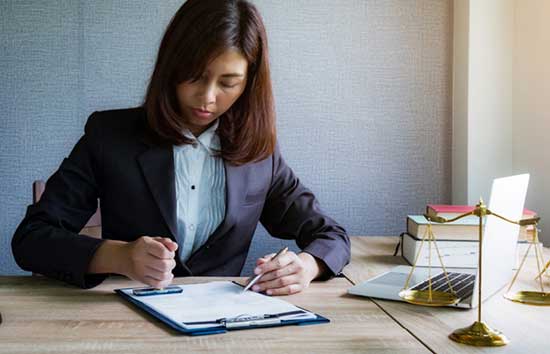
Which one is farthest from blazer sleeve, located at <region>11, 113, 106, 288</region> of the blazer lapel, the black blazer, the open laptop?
the open laptop

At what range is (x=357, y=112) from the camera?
2.57 meters

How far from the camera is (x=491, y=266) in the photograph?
1.28 meters

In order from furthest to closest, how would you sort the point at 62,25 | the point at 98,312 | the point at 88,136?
the point at 62,25
the point at 88,136
the point at 98,312

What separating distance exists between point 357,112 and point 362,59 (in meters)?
0.18

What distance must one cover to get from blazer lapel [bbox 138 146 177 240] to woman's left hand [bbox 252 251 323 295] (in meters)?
0.35

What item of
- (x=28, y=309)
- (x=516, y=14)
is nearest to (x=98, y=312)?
(x=28, y=309)

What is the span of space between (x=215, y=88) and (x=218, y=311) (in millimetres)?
612

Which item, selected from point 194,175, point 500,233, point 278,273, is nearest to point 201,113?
point 194,175

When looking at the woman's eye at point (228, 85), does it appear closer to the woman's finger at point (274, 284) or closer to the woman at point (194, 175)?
the woman at point (194, 175)

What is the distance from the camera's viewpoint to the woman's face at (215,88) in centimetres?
168

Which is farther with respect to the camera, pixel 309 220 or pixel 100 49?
pixel 100 49

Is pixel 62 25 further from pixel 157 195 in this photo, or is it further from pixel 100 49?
pixel 157 195

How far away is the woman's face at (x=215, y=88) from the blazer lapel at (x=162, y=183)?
136 millimetres

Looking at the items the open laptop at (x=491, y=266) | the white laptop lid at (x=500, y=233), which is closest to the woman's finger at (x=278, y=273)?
the open laptop at (x=491, y=266)
